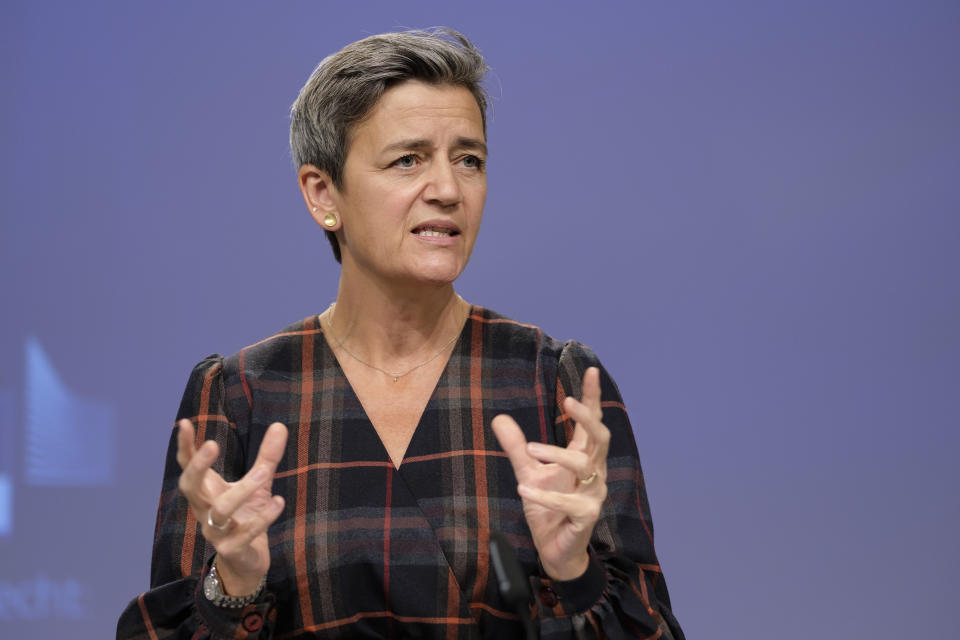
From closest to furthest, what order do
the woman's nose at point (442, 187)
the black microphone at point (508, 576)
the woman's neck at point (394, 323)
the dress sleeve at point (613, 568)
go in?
the black microphone at point (508, 576)
the dress sleeve at point (613, 568)
the woman's nose at point (442, 187)
the woman's neck at point (394, 323)

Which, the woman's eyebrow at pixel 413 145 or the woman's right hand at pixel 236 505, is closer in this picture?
the woman's right hand at pixel 236 505

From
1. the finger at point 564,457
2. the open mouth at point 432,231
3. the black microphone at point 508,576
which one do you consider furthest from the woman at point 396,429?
the black microphone at point 508,576

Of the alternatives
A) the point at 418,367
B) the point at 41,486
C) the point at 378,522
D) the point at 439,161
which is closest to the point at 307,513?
the point at 378,522

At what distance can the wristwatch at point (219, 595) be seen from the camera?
1332mm

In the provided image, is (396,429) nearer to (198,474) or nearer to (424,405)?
(424,405)

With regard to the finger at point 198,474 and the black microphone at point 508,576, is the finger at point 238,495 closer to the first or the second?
the finger at point 198,474

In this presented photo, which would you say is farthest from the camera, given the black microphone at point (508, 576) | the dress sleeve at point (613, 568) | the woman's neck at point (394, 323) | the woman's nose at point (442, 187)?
the woman's neck at point (394, 323)

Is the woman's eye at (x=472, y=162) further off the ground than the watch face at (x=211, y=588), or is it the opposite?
the woman's eye at (x=472, y=162)

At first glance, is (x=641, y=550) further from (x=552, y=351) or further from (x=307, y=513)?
(x=307, y=513)

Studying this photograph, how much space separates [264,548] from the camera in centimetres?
132

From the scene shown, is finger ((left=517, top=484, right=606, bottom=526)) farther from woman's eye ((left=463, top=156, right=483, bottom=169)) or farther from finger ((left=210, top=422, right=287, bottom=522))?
woman's eye ((left=463, top=156, right=483, bottom=169))

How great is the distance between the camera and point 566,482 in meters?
1.26

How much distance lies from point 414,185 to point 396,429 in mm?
361

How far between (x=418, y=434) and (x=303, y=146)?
476mm
